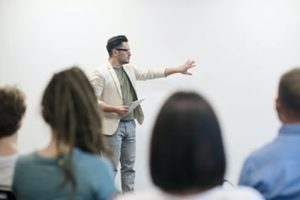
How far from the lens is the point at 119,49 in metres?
3.68

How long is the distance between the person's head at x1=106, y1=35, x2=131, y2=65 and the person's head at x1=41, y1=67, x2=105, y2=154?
2312 millimetres

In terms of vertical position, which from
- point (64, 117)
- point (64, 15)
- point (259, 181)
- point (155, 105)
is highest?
point (64, 15)

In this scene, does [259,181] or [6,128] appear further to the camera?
[6,128]

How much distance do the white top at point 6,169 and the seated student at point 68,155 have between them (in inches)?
9.6

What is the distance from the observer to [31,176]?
1.32 meters

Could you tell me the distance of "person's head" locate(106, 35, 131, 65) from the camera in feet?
12.1

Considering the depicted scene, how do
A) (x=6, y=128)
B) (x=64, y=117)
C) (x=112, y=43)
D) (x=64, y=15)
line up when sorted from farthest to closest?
1. (x=64, y=15)
2. (x=112, y=43)
3. (x=6, y=128)
4. (x=64, y=117)

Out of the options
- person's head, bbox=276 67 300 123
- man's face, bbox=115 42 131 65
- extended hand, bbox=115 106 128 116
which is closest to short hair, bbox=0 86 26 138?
person's head, bbox=276 67 300 123

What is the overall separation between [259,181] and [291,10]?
3.15m

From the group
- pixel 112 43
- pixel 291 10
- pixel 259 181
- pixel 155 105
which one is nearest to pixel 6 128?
pixel 259 181

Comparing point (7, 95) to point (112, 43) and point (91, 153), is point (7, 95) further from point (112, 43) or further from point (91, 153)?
point (112, 43)

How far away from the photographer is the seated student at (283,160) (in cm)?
138

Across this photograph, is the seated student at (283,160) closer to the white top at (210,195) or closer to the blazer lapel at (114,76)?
the white top at (210,195)

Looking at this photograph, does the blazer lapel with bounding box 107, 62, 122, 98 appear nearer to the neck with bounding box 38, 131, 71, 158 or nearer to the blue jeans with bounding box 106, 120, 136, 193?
the blue jeans with bounding box 106, 120, 136, 193
